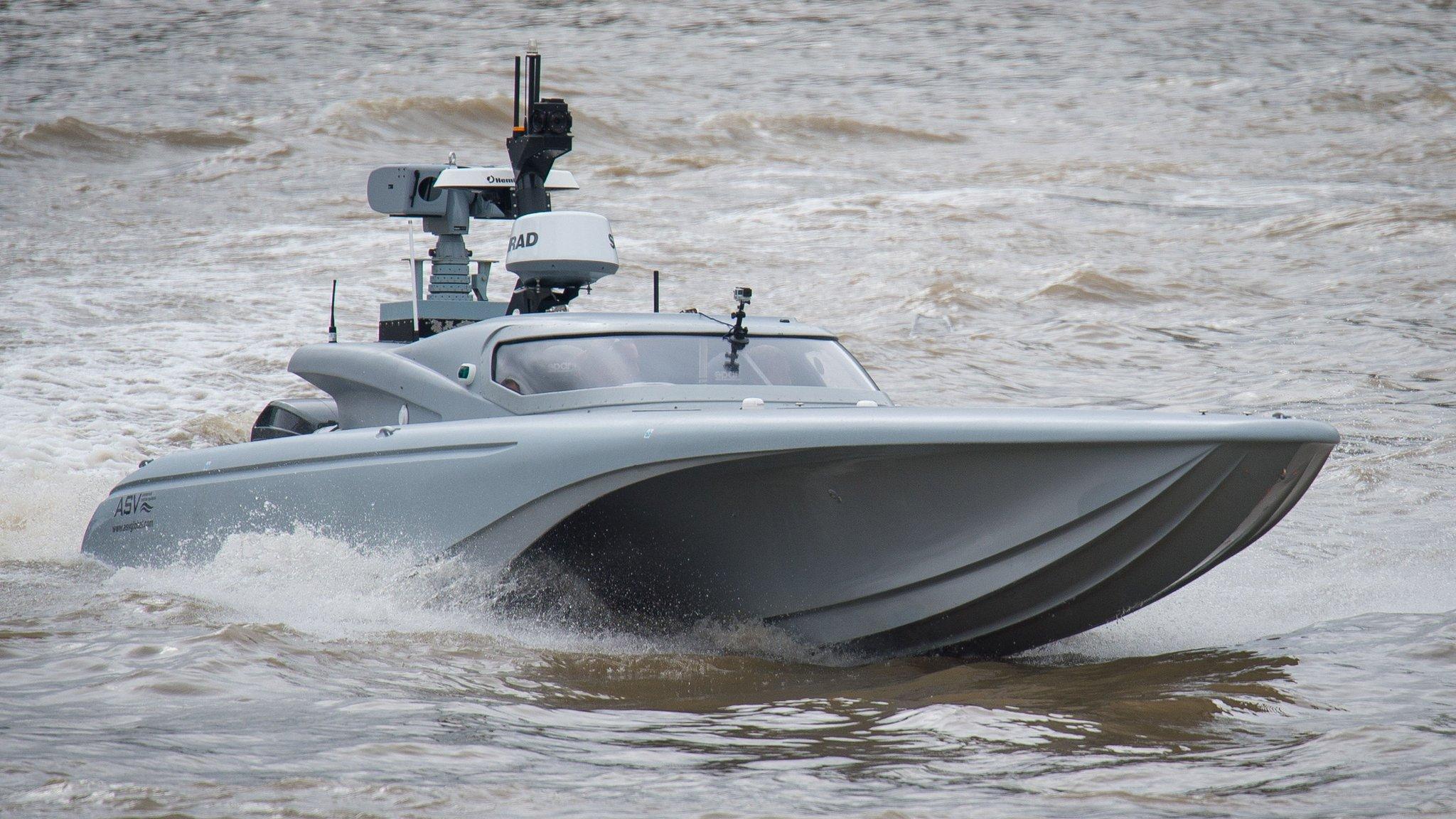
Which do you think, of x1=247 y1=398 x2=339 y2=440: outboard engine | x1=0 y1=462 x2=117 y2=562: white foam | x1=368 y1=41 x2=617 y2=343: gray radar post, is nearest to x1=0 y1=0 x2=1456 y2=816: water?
x1=0 y1=462 x2=117 y2=562: white foam

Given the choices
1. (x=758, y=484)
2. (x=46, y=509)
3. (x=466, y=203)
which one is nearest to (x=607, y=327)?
(x=758, y=484)

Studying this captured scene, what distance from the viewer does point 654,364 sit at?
5.34 m

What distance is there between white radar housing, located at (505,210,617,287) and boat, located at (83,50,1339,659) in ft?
2.43

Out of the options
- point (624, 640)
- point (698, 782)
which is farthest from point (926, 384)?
point (698, 782)

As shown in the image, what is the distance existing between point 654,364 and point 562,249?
51.9 inches

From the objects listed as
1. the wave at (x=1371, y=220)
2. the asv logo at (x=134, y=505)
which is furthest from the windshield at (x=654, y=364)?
the wave at (x=1371, y=220)

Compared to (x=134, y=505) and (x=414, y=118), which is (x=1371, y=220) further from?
(x=134, y=505)

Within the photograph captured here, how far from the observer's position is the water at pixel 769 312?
11.9ft

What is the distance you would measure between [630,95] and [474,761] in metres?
21.8

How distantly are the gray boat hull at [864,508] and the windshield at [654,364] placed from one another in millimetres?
290

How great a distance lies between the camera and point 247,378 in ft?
40.9

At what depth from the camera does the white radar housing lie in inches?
253

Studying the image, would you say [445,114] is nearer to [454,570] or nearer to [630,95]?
[630,95]

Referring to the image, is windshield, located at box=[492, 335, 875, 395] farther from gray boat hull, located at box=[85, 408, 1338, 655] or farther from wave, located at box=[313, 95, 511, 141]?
wave, located at box=[313, 95, 511, 141]
